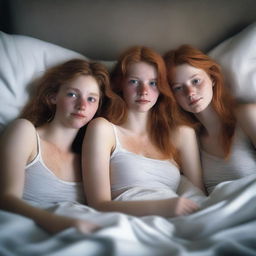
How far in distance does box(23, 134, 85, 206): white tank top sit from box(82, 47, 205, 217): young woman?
0.29ft

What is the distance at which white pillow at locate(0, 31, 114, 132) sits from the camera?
1.04 m

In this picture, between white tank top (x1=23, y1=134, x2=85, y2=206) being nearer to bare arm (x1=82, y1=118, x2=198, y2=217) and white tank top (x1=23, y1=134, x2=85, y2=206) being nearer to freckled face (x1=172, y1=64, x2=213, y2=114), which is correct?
bare arm (x1=82, y1=118, x2=198, y2=217)

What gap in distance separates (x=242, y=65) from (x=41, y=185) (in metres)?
0.85

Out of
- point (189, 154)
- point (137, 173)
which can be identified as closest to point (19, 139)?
point (137, 173)

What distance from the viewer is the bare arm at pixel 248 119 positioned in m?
1.06

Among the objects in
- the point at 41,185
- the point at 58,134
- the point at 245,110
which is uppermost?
the point at 245,110

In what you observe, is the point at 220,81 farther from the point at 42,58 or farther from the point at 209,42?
the point at 42,58

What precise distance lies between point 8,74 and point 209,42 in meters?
0.87

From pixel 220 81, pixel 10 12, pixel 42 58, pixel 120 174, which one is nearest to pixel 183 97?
pixel 220 81

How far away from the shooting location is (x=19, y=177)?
32.7 inches

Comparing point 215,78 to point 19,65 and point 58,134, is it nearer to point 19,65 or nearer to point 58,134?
point 58,134

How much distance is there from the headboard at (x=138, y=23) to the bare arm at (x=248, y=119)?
0.41 meters

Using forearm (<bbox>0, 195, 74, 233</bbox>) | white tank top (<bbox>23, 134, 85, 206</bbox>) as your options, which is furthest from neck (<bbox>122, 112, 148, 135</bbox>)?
forearm (<bbox>0, 195, 74, 233</bbox>)

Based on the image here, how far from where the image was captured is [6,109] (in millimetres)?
1020
